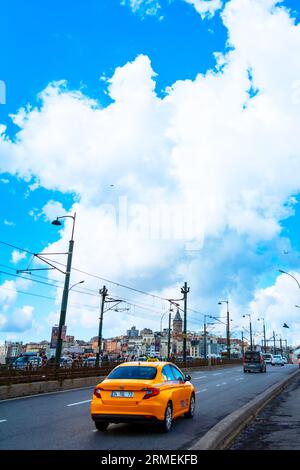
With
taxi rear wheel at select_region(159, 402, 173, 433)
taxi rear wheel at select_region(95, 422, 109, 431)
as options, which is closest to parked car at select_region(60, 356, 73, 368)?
A: taxi rear wheel at select_region(95, 422, 109, 431)

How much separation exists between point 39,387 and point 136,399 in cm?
1260

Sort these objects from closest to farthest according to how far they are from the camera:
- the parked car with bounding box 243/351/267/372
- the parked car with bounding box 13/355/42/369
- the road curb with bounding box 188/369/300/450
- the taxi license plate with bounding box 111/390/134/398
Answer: the road curb with bounding box 188/369/300/450, the taxi license plate with bounding box 111/390/134/398, the parked car with bounding box 13/355/42/369, the parked car with bounding box 243/351/267/372

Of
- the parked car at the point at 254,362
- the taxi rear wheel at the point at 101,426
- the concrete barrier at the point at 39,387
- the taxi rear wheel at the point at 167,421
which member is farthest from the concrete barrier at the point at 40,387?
the parked car at the point at 254,362

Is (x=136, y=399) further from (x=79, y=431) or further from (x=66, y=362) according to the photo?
(x=66, y=362)

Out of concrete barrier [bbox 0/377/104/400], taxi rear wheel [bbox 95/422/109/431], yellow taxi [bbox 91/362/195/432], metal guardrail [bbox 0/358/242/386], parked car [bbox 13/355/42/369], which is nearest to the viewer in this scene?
yellow taxi [bbox 91/362/195/432]

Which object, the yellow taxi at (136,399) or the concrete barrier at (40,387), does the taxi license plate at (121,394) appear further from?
the concrete barrier at (40,387)

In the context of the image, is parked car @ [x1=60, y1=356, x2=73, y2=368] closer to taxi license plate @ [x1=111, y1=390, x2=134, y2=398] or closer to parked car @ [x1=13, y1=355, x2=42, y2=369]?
parked car @ [x1=13, y1=355, x2=42, y2=369]

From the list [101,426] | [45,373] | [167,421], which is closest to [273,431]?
[167,421]

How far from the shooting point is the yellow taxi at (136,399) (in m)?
9.12

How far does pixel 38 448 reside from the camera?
7680 millimetres

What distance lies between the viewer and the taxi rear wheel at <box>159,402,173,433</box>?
A: 9.34 m

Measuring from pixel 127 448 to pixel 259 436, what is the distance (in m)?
2.94

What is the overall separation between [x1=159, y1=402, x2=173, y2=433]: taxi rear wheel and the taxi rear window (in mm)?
749
